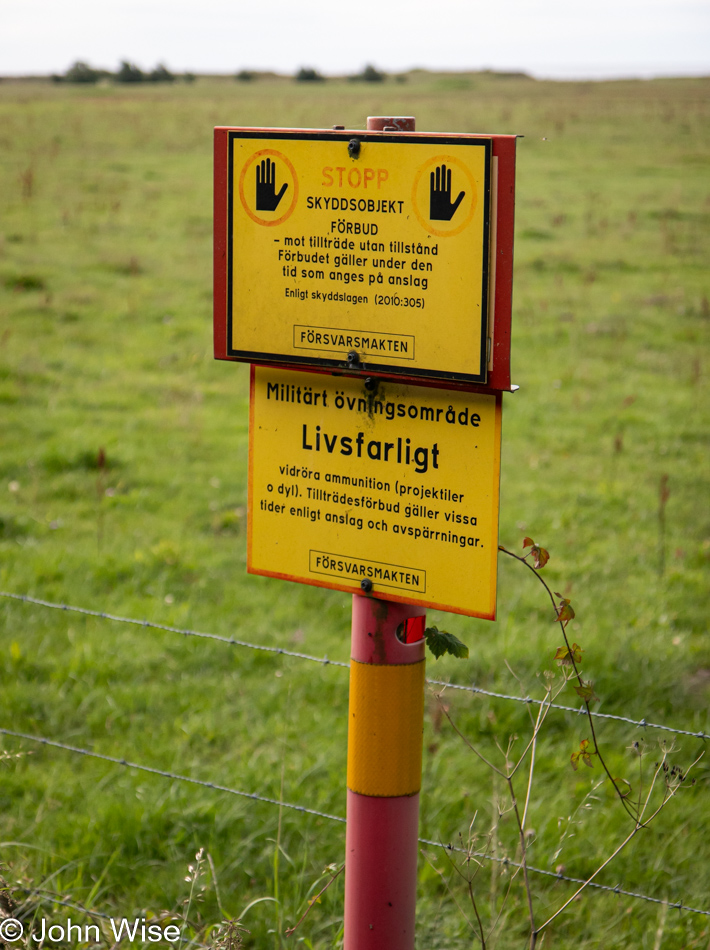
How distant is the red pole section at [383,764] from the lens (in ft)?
6.50

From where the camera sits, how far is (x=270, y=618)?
4.55 m

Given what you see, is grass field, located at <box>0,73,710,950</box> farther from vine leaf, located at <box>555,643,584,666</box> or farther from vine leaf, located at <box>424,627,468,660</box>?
vine leaf, located at <box>424,627,468,660</box>

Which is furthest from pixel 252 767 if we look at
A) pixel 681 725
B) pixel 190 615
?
pixel 681 725


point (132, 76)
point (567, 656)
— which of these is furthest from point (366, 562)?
point (132, 76)

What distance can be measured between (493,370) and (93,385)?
21.8 ft

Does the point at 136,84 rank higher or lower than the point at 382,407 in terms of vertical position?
higher

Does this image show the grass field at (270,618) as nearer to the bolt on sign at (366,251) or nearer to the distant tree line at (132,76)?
the bolt on sign at (366,251)

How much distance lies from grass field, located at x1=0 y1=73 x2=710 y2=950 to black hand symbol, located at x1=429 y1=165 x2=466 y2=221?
4.37ft

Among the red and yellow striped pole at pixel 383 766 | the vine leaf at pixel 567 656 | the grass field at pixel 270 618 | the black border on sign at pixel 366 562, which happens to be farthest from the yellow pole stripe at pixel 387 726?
the grass field at pixel 270 618

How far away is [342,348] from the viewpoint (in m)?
1.87

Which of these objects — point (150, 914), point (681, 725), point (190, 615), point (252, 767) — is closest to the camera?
point (150, 914)

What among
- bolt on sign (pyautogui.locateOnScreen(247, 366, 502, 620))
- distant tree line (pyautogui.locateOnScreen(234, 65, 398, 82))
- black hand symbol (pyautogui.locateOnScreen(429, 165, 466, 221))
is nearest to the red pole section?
bolt on sign (pyautogui.locateOnScreen(247, 366, 502, 620))

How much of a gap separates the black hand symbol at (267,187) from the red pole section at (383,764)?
815mm

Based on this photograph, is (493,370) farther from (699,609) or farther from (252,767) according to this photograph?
(699,609)
